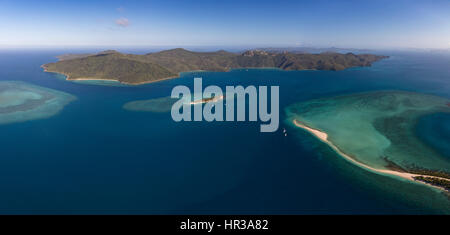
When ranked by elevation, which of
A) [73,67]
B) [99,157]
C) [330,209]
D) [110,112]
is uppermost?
[73,67]

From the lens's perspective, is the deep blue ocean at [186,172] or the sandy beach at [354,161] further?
the sandy beach at [354,161]

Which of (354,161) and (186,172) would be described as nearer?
(186,172)

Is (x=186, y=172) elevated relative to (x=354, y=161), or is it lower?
lower

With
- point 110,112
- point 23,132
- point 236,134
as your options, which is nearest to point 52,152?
point 23,132

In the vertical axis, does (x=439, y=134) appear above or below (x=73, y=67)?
below

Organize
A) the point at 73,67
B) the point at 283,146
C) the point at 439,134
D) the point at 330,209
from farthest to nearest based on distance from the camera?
the point at 73,67 → the point at 439,134 → the point at 283,146 → the point at 330,209

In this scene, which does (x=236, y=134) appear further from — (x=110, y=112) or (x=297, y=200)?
(x=110, y=112)

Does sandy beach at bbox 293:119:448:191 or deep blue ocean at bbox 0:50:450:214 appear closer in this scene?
deep blue ocean at bbox 0:50:450:214

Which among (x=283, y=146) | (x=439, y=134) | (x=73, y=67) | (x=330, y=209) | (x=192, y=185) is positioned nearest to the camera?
(x=330, y=209)
